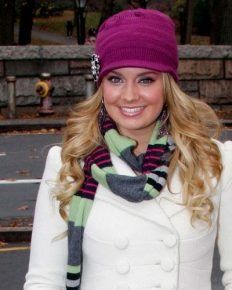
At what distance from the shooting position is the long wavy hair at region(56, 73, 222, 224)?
2.83m

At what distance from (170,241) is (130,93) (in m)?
0.48

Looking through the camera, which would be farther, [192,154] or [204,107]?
[204,107]

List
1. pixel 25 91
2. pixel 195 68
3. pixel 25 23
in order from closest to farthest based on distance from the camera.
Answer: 1. pixel 25 91
2. pixel 195 68
3. pixel 25 23

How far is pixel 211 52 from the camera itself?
19.8 m

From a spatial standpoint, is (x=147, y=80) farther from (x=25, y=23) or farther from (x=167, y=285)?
(x=25, y=23)

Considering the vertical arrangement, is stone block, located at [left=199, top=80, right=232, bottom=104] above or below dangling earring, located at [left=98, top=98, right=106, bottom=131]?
below

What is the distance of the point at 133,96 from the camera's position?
2.92 metres

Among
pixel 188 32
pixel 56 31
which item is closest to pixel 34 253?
pixel 188 32

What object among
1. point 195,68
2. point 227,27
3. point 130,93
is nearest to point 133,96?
point 130,93

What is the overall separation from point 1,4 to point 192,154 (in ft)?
95.3

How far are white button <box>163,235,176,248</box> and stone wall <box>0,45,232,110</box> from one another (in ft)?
54.5

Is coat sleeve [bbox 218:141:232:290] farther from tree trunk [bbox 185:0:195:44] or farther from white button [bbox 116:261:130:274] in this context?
tree trunk [bbox 185:0:195:44]

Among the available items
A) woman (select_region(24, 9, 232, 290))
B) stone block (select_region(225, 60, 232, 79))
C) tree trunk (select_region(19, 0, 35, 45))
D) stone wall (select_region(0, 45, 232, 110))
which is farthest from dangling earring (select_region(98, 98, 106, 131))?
tree trunk (select_region(19, 0, 35, 45))

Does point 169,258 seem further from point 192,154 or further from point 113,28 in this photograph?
point 113,28
